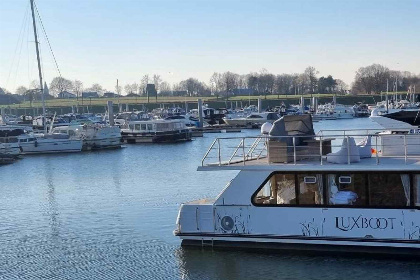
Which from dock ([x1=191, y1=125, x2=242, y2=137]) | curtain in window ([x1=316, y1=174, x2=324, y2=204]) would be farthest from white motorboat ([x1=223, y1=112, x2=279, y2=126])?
curtain in window ([x1=316, y1=174, x2=324, y2=204])

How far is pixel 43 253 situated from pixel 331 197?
1042cm

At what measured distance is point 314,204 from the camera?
19609 mm

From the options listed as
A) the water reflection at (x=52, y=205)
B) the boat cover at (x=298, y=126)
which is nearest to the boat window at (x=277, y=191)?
the boat cover at (x=298, y=126)

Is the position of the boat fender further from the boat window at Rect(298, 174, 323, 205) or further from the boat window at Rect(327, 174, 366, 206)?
the boat window at Rect(327, 174, 366, 206)

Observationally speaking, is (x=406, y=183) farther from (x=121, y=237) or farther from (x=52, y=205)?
(x=52, y=205)

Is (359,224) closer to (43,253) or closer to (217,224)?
(217,224)

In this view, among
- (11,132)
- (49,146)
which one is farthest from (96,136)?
(11,132)

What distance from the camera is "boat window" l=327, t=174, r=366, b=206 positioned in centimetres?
1931

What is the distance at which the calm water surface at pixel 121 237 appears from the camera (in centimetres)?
1986

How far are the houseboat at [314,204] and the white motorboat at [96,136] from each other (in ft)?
169

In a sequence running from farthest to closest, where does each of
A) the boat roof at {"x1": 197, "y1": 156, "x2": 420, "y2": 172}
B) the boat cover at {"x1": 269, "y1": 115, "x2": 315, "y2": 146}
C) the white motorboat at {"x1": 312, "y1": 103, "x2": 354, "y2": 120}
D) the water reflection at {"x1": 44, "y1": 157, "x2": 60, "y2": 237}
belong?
the white motorboat at {"x1": 312, "y1": 103, "x2": 354, "y2": 120} → the water reflection at {"x1": 44, "y1": 157, "x2": 60, "y2": 237} → the boat cover at {"x1": 269, "y1": 115, "x2": 315, "y2": 146} → the boat roof at {"x1": 197, "y1": 156, "x2": 420, "y2": 172}

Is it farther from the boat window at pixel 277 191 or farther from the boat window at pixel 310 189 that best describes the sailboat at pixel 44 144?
the boat window at pixel 310 189

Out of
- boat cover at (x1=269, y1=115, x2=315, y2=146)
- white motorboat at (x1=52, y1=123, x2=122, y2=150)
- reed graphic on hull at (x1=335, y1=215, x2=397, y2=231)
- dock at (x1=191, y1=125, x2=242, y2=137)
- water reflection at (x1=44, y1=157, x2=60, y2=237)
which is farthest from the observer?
dock at (x1=191, y1=125, x2=242, y2=137)

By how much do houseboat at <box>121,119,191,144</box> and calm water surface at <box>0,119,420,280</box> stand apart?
28.5m
